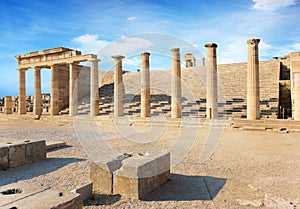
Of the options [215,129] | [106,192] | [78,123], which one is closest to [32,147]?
[106,192]

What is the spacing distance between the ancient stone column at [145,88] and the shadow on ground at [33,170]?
11.5 meters

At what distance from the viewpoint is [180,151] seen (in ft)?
29.2

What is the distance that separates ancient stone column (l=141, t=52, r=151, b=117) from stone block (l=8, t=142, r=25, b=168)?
12.2m

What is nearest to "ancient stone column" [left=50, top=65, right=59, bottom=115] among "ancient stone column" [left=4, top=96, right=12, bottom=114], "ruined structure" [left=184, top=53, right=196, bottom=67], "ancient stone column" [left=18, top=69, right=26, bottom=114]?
"ancient stone column" [left=18, top=69, right=26, bottom=114]

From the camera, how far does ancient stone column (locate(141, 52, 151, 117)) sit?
18906mm

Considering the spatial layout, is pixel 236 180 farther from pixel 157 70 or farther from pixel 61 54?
pixel 157 70

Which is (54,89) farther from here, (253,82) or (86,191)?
(86,191)

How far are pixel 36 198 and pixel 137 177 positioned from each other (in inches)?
74.0

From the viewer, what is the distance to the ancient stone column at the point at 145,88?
18.9m

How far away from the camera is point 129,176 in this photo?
15.4 feet

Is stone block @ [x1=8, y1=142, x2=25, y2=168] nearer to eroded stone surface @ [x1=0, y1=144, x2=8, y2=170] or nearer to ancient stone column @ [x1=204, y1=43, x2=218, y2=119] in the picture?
eroded stone surface @ [x1=0, y1=144, x2=8, y2=170]

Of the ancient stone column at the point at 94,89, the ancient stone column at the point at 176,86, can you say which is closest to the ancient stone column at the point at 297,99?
the ancient stone column at the point at 176,86

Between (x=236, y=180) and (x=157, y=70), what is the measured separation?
28.1 metres

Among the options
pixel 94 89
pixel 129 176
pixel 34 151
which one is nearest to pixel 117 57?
pixel 94 89
